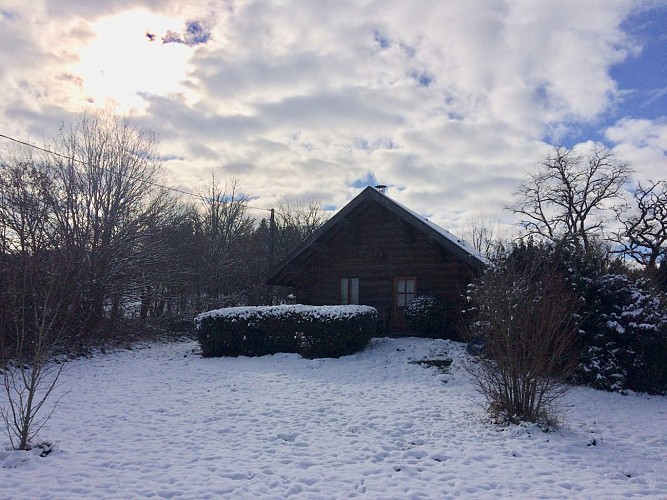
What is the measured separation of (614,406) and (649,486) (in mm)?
4195

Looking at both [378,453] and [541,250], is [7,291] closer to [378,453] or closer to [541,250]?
[378,453]

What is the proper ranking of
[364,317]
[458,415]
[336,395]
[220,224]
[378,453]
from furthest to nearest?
[220,224] < [364,317] < [336,395] < [458,415] < [378,453]

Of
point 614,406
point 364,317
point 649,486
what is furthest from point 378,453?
point 364,317

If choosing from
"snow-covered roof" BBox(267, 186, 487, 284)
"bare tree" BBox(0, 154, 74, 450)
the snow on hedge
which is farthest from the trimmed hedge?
"bare tree" BBox(0, 154, 74, 450)

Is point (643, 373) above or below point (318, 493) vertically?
above

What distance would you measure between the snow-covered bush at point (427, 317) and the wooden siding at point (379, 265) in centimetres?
49

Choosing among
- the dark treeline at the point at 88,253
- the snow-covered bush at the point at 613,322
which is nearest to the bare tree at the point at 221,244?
the dark treeline at the point at 88,253

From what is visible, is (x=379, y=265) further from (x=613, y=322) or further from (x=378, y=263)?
(x=613, y=322)

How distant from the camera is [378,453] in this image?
22.9 ft

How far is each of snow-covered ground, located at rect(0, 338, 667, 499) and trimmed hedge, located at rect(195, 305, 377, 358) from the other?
240 centimetres

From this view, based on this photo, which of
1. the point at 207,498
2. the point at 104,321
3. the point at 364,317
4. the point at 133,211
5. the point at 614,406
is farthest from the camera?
the point at 133,211

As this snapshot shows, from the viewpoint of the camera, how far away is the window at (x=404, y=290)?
17938 millimetres

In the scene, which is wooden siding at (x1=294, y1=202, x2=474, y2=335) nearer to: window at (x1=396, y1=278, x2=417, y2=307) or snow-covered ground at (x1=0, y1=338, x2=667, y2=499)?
window at (x1=396, y1=278, x2=417, y2=307)

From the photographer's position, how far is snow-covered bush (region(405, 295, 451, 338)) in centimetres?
1619
